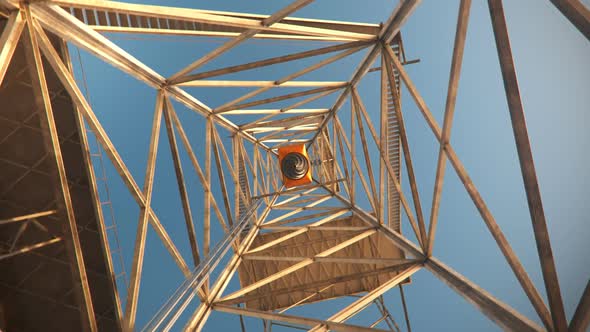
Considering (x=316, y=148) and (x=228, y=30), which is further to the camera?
(x=316, y=148)

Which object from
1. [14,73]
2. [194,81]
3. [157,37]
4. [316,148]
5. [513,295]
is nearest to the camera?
[14,73]

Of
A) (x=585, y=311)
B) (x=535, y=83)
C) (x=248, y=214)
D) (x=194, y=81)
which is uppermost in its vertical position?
(x=194, y=81)

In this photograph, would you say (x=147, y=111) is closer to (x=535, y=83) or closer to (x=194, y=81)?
(x=194, y=81)

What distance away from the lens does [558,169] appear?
11.1 metres

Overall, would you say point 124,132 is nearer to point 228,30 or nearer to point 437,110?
point 228,30

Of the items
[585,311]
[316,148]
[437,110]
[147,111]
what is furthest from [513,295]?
[147,111]

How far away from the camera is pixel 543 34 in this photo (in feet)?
29.4

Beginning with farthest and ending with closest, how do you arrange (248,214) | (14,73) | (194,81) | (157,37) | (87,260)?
(248,214)
(194,81)
(87,260)
(157,37)
(14,73)

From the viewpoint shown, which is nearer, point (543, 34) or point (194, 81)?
point (543, 34)

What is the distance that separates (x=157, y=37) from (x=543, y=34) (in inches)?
375

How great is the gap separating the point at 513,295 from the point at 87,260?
1377 inches

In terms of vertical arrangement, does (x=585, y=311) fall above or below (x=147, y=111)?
below

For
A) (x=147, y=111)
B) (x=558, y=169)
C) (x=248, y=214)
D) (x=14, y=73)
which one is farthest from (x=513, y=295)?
(x=14, y=73)

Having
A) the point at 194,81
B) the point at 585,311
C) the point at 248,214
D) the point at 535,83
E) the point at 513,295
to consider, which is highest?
the point at 194,81
